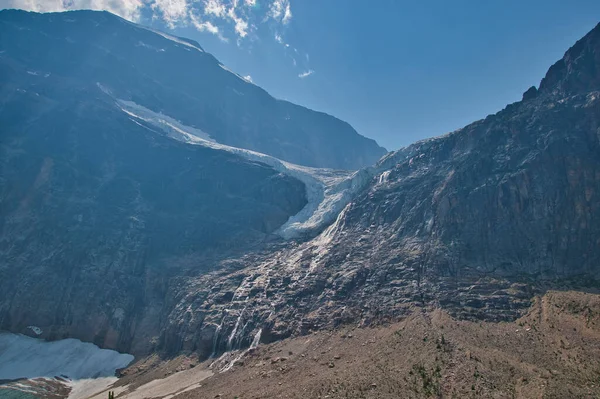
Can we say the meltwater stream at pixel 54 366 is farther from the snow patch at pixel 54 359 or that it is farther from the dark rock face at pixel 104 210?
the dark rock face at pixel 104 210

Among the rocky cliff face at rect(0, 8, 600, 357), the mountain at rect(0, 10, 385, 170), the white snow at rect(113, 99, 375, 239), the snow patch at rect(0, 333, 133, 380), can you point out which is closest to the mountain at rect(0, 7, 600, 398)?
the rocky cliff face at rect(0, 8, 600, 357)

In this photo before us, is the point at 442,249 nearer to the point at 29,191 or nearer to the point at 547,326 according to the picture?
the point at 547,326

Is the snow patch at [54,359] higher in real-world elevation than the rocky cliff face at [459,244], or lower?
lower

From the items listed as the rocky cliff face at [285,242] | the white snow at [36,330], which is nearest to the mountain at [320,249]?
the rocky cliff face at [285,242]

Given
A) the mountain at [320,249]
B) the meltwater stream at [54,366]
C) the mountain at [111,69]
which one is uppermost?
the mountain at [111,69]

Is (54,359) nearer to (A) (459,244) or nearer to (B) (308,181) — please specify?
(A) (459,244)

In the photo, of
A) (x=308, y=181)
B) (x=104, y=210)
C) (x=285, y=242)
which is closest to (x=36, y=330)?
(x=104, y=210)

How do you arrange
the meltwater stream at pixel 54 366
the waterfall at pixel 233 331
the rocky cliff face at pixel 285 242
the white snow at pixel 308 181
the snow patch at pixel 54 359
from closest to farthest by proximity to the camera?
1. the rocky cliff face at pixel 285 242
2. the meltwater stream at pixel 54 366
3. the waterfall at pixel 233 331
4. the snow patch at pixel 54 359
5. the white snow at pixel 308 181
